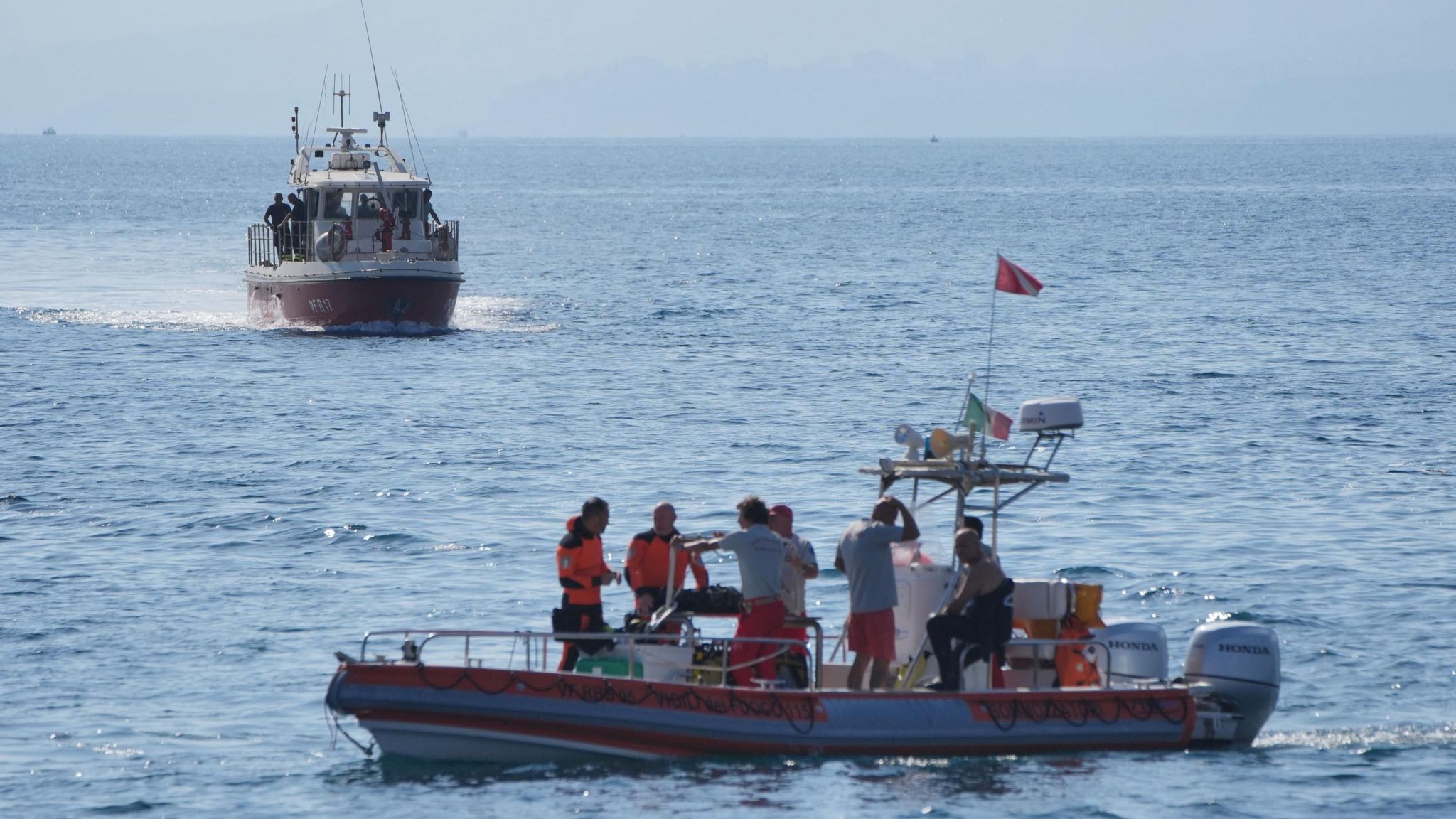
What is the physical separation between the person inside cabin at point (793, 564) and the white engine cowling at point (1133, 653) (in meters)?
2.20

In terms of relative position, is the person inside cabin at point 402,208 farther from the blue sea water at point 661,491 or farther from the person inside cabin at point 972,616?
the person inside cabin at point 972,616

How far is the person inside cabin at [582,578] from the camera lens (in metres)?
13.5

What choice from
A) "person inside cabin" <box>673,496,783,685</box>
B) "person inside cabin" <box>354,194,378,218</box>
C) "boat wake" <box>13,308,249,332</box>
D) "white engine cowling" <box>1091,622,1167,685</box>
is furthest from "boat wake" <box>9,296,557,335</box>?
"white engine cowling" <box>1091,622,1167,685</box>

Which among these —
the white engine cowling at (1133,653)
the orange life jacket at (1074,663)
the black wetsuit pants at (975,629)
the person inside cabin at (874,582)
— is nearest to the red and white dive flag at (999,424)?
the person inside cabin at (874,582)

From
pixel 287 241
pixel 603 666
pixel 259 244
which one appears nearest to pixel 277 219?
pixel 287 241

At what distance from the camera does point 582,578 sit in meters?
13.6

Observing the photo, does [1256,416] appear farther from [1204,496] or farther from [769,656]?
[769,656]

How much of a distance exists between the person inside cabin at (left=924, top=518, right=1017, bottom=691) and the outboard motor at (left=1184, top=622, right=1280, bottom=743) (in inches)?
72.0

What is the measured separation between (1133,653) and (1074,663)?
49 cm

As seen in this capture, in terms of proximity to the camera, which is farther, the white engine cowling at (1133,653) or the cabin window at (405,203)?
the cabin window at (405,203)

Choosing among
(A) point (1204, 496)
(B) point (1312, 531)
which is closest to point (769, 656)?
(B) point (1312, 531)

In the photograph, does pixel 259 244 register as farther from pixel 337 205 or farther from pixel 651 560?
pixel 651 560

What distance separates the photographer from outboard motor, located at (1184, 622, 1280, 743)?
13844 millimetres

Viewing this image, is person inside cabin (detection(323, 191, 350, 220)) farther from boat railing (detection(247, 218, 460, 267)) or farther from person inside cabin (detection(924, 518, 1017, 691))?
person inside cabin (detection(924, 518, 1017, 691))
